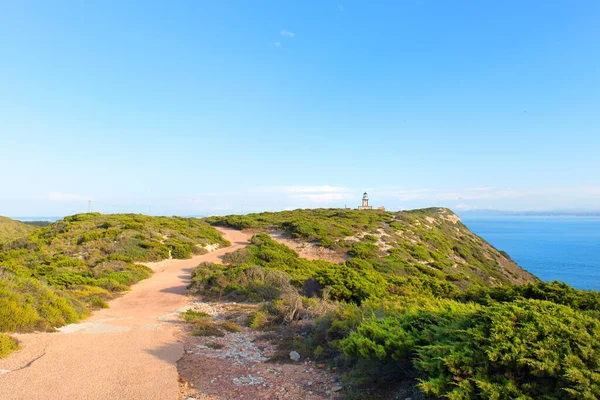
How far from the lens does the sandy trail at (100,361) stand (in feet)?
15.1

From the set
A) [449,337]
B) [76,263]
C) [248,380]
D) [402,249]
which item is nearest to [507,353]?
[449,337]

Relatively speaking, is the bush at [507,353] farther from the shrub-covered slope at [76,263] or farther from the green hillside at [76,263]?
the shrub-covered slope at [76,263]

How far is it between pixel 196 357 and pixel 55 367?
84.1 inches

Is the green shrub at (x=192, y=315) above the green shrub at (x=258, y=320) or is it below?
below

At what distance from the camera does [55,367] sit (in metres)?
5.26

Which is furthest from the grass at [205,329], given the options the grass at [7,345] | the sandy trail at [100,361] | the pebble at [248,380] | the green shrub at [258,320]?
the grass at [7,345]

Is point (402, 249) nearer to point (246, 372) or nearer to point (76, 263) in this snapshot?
point (76, 263)

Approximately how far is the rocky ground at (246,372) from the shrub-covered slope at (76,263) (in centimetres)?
329

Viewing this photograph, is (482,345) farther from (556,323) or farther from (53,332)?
(53,332)

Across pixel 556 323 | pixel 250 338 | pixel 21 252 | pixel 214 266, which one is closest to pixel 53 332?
A: pixel 250 338

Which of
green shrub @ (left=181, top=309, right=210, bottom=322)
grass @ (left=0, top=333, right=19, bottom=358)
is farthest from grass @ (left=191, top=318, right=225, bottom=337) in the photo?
grass @ (left=0, top=333, right=19, bottom=358)

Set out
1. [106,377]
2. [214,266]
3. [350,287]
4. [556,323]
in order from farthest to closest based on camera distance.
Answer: [214,266]
[350,287]
[106,377]
[556,323]

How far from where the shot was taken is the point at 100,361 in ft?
18.7

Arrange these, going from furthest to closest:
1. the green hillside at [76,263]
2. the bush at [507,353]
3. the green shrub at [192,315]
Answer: the green shrub at [192,315]
the green hillside at [76,263]
the bush at [507,353]
